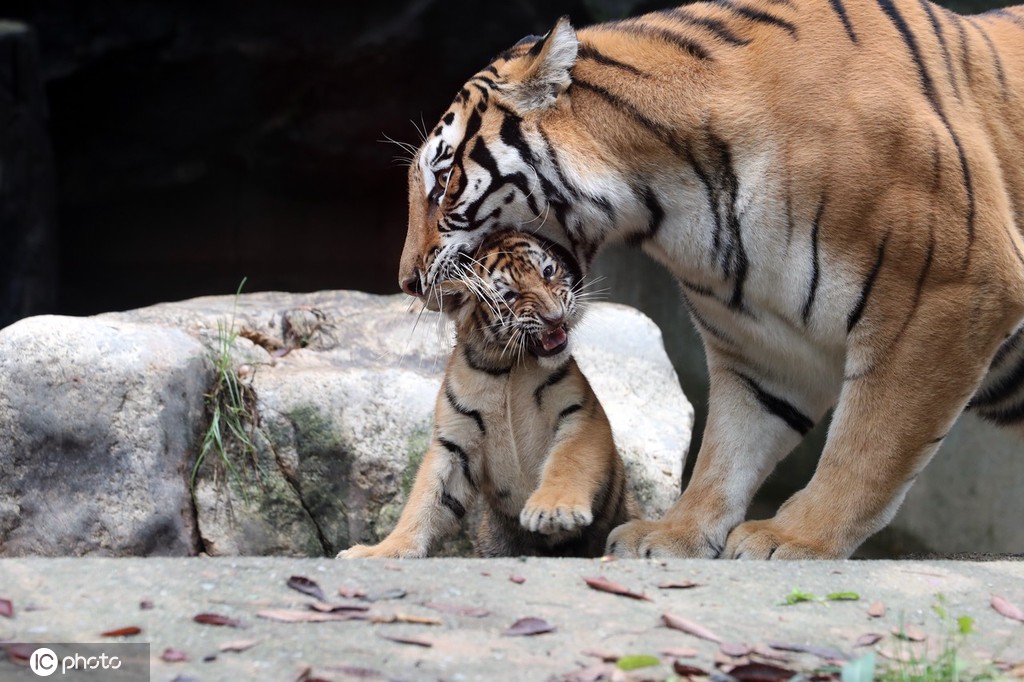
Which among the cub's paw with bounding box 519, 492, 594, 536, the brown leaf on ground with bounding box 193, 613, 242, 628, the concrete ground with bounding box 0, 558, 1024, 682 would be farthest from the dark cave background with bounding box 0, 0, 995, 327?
the brown leaf on ground with bounding box 193, 613, 242, 628

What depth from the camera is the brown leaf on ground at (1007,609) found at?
8.34 ft

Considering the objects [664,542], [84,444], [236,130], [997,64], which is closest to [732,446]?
[664,542]

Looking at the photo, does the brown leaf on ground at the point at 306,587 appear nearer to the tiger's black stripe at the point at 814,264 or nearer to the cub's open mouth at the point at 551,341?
the cub's open mouth at the point at 551,341

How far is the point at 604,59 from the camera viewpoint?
3.30m

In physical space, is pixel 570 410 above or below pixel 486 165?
below

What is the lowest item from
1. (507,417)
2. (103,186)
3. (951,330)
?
(103,186)

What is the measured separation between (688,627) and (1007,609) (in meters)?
0.78

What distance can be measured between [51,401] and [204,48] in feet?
14.7

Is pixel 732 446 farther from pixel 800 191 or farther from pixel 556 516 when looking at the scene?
pixel 800 191

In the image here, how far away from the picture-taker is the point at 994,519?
684cm

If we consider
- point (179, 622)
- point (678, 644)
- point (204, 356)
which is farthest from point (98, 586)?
point (204, 356)

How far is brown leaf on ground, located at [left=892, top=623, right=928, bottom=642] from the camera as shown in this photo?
232 centimetres

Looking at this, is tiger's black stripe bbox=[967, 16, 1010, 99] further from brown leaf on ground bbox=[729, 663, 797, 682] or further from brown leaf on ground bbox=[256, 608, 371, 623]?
brown leaf on ground bbox=[256, 608, 371, 623]

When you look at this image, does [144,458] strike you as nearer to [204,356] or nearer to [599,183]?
[204,356]
